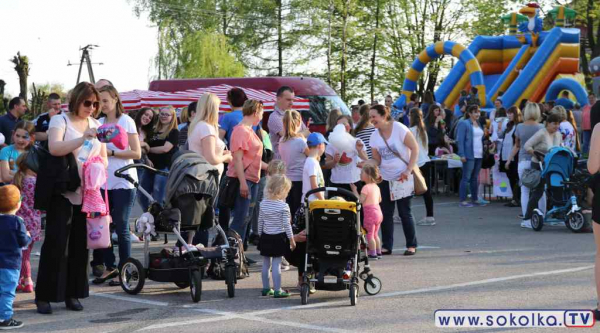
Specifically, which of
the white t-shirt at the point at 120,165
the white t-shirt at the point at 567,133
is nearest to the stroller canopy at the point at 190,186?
the white t-shirt at the point at 120,165

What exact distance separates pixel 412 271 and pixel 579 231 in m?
4.26

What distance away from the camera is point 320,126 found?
2777 centimetres

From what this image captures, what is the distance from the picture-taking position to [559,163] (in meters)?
13.5

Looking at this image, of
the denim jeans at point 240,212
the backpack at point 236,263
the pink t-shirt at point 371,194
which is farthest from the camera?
the pink t-shirt at point 371,194

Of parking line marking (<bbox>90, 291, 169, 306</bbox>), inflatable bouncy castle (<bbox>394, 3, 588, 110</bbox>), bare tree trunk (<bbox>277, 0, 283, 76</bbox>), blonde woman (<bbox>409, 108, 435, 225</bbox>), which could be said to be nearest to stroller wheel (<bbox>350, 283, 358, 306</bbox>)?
parking line marking (<bbox>90, 291, 169, 306</bbox>)

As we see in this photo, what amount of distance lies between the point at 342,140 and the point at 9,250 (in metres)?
5.39

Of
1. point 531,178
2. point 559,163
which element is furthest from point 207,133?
point 559,163

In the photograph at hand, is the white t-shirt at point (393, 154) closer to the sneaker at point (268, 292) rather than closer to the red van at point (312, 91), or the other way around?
the sneaker at point (268, 292)

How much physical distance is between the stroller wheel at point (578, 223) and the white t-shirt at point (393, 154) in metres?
3.27

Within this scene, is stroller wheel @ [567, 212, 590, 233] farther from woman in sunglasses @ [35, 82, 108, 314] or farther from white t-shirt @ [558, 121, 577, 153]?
woman in sunglasses @ [35, 82, 108, 314]

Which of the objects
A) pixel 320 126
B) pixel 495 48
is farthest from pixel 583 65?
pixel 320 126

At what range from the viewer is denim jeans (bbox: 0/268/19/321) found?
7.03 meters

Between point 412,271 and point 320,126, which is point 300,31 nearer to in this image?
point 320,126

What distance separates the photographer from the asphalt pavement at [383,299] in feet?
23.1
